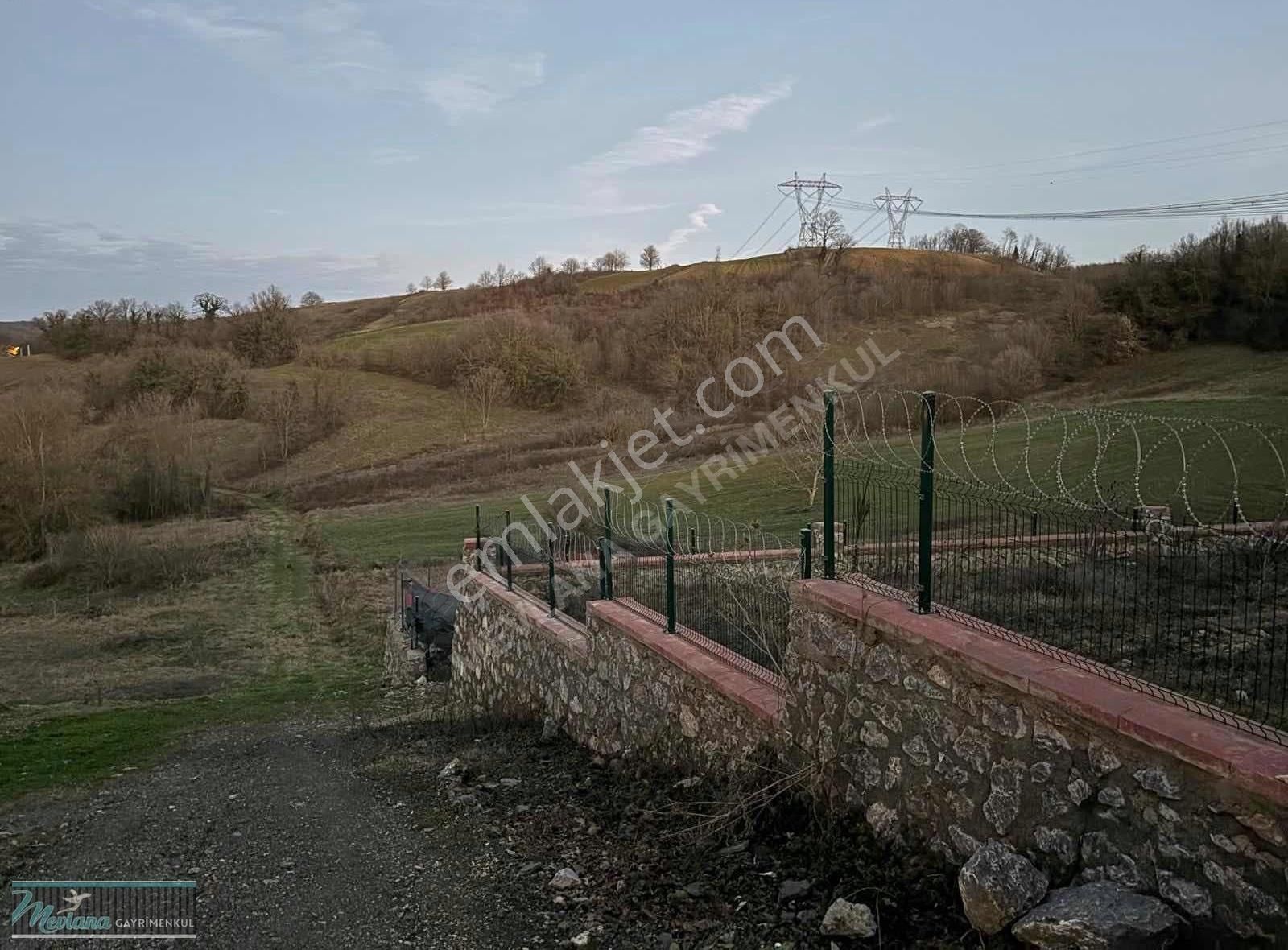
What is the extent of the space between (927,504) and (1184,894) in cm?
179

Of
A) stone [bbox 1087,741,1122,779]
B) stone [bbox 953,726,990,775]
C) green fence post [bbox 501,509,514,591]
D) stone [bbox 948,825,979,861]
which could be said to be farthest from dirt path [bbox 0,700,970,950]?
green fence post [bbox 501,509,514,591]

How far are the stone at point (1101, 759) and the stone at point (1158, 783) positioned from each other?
0.08 m

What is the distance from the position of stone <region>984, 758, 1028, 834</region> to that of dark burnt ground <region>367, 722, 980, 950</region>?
34cm

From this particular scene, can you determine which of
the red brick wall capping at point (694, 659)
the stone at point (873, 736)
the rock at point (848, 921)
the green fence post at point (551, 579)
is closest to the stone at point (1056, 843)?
the rock at point (848, 921)

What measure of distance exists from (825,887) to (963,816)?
0.69 metres

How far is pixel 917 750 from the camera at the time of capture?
140 inches

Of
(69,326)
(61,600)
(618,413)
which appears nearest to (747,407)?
(618,413)

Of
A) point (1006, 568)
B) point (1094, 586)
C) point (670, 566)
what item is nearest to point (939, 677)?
point (1006, 568)

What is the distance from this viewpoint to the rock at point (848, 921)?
320cm

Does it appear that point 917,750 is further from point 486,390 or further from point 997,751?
point 486,390

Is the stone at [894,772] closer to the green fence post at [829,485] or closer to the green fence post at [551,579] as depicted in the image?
the green fence post at [829,485]

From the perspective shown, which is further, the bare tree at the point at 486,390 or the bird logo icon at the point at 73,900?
the bare tree at the point at 486,390

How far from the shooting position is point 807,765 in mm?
4176

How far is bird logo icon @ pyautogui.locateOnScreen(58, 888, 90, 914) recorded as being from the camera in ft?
16.2
